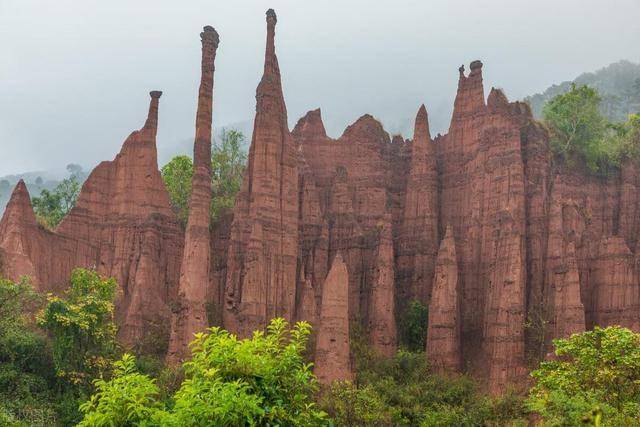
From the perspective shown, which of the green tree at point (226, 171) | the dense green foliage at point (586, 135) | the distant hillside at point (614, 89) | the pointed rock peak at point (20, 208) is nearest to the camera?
the pointed rock peak at point (20, 208)

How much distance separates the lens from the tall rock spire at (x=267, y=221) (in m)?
39.2

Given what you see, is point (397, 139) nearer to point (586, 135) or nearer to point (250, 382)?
point (586, 135)

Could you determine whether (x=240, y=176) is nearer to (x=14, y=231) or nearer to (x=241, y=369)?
(x=14, y=231)

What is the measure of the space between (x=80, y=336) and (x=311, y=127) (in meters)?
20.4

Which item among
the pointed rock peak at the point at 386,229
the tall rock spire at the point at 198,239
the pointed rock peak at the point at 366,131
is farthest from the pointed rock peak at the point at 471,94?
the tall rock spire at the point at 198,239

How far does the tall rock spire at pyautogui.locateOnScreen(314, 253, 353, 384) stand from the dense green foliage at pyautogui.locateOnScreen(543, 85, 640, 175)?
1682 centimetres

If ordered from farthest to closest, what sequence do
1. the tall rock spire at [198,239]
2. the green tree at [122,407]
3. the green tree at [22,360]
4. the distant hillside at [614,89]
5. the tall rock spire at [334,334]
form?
the distant hillside at [614,89]
the tall rock spire at [198,239]
the tall rock spire at [334,334]
the green tree at [22,360]
the green tree at [122,407]

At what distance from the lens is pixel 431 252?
43969 mm

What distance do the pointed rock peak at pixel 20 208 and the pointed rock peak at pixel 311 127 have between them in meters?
16.1

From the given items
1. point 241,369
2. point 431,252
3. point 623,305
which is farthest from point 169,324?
point 241,369

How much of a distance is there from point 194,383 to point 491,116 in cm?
3286

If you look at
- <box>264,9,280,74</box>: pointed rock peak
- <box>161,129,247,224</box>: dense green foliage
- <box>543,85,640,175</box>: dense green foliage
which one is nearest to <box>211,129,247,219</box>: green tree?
<box>161,129,247,224</box>: dense green foliage

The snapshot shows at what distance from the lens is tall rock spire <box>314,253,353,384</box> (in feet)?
119

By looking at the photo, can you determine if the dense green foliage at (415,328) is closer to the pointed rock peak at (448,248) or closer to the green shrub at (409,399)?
the green shrub at (409,399)
